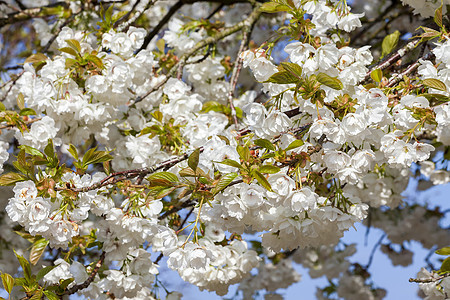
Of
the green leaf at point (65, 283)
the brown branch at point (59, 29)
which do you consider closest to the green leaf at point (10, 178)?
the green leaf at point (65, 283)

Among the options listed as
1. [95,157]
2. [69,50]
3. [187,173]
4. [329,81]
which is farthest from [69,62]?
[329,81]

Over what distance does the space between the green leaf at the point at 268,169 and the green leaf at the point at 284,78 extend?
23cm

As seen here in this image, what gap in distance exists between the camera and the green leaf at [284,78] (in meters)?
1.35

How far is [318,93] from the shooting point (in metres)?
1.38

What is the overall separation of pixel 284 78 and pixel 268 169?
0.25m

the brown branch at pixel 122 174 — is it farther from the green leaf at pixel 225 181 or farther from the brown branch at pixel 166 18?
the brown branch at pixel 166 18

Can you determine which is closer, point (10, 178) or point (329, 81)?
point (329, 81)

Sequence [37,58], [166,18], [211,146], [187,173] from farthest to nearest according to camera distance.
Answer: [166,18] < [37,58] < [211,146] < [187,173]

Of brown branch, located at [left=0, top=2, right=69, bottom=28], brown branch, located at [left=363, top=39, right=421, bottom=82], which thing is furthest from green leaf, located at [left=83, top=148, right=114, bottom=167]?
brown branch, located at [left=0, top=2, right=69, bottom=28]

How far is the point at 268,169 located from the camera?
1286 millimetres

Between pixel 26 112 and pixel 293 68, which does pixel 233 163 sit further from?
pixel 26 112

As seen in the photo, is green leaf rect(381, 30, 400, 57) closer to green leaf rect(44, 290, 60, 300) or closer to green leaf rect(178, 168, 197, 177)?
green leaf rect(178, 168, 197, 177)

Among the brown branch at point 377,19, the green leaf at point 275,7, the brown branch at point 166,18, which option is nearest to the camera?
the green leaf at point 275,7

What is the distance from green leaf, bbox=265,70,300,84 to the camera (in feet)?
4.42
